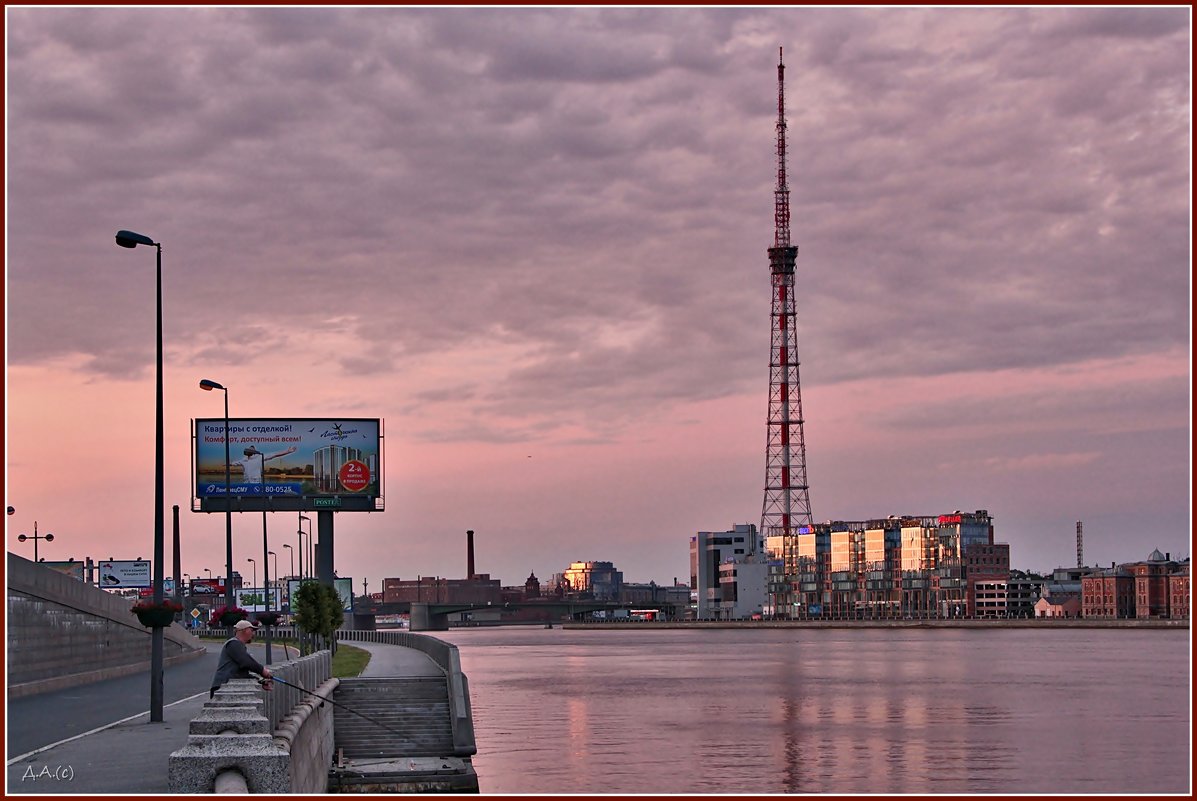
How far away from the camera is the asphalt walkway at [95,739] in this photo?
23656 mm

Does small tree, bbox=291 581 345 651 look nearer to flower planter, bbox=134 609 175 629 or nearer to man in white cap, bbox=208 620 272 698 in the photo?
flower planter, bbox=134 609 175 629

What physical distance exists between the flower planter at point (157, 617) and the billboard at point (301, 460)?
76359mm

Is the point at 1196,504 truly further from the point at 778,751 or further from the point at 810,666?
the point at 810,666

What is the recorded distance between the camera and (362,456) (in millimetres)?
111125

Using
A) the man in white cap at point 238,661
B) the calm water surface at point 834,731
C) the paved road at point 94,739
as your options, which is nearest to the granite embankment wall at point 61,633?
the paved road at point 94,739

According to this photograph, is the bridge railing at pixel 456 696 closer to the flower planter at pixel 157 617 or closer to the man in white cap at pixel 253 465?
the flower planter at pixel 157 617

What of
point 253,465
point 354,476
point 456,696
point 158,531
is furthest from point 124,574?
point 158,531

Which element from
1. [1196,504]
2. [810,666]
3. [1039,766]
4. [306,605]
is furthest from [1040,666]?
[1196,504]

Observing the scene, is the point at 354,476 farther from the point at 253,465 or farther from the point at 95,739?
the point at 95,739

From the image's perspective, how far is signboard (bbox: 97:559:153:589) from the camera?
15950cm

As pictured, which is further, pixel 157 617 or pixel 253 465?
pixel 253 465

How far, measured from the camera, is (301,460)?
10981 cm

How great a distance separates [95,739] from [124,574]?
138468 millimetres

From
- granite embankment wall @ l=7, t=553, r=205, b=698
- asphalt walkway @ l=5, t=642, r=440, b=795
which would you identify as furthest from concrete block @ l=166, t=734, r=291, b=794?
granite embankment wall @ l=7, t=553, r=205, b=698
